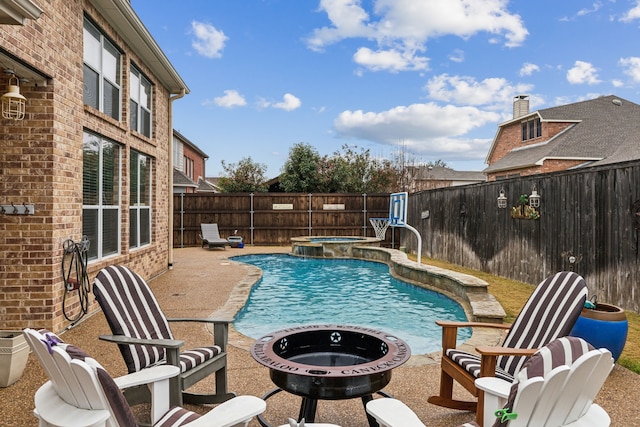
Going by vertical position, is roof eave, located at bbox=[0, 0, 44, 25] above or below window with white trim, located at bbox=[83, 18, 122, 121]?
below

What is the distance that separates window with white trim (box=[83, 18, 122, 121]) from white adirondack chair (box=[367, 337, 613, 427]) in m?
6.53

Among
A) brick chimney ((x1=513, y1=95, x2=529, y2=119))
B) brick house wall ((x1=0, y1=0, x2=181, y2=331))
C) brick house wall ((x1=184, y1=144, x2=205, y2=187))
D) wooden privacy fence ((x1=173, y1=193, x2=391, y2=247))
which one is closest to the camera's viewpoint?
brick house wall ((x1=0, y1=0, x2=181, y2=331))

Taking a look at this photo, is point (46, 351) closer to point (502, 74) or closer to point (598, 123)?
point (598, 123)

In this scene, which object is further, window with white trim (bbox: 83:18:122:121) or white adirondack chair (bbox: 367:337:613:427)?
window with white trim (bbox: 83:18:122:121)

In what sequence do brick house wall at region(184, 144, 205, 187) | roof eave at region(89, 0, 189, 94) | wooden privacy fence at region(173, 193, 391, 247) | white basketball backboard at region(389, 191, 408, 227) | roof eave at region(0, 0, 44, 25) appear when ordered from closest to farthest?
roof eave at region(0, 0, 44, 25) → roof eave at region(89, 0, 189, 94) → white basketball backboard at region(389, 191, 408, 227) → wooden privacy fence at region(173, 193, 391, 247) → brick house wall at region(184, 144, 205, 187)

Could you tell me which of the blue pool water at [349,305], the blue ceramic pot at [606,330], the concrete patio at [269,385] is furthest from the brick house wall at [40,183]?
the blue ceramic pot at [606,330]

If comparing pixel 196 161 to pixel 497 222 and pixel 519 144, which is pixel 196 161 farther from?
pixel 497 222

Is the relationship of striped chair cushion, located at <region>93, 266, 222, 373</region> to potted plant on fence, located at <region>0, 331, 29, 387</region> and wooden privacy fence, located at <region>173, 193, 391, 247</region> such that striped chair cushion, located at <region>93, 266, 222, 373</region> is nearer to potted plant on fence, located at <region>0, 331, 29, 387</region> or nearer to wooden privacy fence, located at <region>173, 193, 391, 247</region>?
potted plant on fence, located at <region>0, 331, 29, 387</region>

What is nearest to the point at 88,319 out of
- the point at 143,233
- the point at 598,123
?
the point at 143,233

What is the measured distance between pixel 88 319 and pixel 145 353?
3446mm

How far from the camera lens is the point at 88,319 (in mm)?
6125

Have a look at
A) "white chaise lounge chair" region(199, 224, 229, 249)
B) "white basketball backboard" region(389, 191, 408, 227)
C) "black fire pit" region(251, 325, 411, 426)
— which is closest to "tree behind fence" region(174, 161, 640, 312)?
"white chaise lounge chair" region(199, 224, 229, 249)

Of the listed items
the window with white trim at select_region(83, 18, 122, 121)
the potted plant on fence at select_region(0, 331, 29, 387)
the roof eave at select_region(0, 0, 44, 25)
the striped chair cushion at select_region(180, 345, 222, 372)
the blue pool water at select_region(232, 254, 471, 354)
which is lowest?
the blue pool water at select_region(232, 254, 471, 354)

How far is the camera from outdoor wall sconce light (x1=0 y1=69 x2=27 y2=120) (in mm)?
4566
